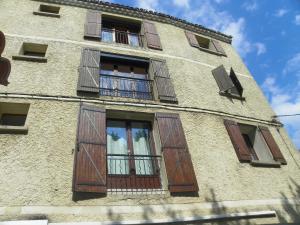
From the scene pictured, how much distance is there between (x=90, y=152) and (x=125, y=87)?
2936 mm

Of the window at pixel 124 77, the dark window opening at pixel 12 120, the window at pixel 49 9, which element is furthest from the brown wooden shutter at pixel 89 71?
the window at pixel 49 9

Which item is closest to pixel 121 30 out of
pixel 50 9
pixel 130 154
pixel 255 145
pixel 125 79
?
pixel 50 9

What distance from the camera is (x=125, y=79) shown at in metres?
8.29

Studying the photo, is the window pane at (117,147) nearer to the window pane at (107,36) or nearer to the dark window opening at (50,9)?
the window pane at (107,36)

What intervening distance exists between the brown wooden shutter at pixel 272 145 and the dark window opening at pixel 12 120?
7221 millimetres

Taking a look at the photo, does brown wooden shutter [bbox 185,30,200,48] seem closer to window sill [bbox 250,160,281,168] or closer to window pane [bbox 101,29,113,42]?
window pane [bbox 101,29,113,42]

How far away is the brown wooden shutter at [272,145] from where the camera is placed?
7.77 metres

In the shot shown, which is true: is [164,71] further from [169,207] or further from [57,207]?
[57,207]

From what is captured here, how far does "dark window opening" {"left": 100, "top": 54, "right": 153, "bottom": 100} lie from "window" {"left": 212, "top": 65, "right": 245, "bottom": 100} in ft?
8.79

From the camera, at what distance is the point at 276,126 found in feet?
29.9

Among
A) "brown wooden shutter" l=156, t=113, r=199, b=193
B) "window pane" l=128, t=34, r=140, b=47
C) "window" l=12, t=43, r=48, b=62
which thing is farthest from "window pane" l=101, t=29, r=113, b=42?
"brown wooden shutter" l=156, t=113, r=199, b=193

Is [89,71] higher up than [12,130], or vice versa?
[89,71]

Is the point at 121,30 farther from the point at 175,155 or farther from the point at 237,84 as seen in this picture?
the point at 175,155

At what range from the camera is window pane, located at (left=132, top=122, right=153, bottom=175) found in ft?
21.2
